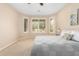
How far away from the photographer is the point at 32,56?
159 cm

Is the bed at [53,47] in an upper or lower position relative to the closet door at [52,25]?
lower

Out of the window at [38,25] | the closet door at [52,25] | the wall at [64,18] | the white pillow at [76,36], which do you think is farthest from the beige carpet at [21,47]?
the white pillow at [76,36]

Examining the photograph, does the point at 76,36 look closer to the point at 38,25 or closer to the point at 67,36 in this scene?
the point at 67,36

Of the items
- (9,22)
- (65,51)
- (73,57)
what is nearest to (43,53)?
(65,51)

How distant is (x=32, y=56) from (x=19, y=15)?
707 millimetres

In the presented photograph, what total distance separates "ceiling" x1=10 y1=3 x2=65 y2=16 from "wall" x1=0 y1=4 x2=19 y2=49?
0.46 feet

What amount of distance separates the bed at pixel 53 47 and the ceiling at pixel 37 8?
1.34 ft

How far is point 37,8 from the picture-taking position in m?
1.80

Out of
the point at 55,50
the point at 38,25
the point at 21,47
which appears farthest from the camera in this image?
the point at 21,47

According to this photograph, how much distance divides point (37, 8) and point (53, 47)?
0.68 meters

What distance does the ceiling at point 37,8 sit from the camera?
168 cm

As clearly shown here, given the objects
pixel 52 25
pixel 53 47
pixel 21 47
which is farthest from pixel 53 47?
pixel 21 47

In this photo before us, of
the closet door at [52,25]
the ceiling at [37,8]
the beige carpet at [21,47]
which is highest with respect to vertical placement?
the ceiling at [37,8]

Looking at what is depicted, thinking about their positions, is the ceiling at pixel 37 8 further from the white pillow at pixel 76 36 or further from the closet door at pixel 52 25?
the white pillow at pixel 76 36
